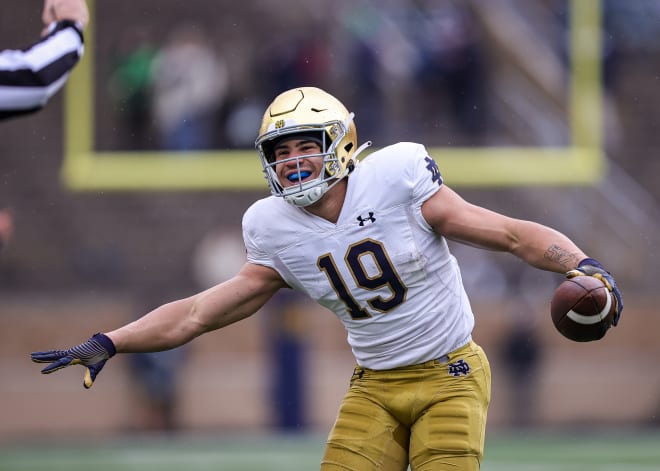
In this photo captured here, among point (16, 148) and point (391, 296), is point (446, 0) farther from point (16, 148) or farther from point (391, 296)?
point (391, 296)

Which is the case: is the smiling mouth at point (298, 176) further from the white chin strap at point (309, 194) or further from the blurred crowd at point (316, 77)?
the blurred crowd at point (316, 77)

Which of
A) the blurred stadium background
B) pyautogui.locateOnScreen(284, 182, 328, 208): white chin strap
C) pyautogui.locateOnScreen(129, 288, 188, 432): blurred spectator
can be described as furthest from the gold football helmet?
pyautogui.locateOnScreen(129, 288, 188, 432): blurred spectator

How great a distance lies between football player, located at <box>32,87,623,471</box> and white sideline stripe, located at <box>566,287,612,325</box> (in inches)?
13.7

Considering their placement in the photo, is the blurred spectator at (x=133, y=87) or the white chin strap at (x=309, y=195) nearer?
the white chin strap at (x=309, y=195)

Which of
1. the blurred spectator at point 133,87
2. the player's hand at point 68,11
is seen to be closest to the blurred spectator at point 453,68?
the blurred spectator at point 133,87

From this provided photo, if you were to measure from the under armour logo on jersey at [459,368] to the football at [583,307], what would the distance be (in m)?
0.52

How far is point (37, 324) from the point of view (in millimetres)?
13977

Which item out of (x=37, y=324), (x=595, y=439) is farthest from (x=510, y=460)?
(x=37, y=324)

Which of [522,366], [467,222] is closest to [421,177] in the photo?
[467,222]

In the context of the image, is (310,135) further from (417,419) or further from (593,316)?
(593,316)

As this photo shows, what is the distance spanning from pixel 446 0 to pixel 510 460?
7309 mm

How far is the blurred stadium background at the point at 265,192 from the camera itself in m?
13.5

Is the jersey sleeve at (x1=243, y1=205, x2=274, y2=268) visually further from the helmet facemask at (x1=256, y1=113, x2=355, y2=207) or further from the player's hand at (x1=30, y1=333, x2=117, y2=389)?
the player's hand at (x1=30, y1=333, x2=117, y2=389)

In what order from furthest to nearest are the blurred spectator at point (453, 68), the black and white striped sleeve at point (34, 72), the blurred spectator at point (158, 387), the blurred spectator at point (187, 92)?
the blurred spectator at point (453, 68) < the blurred spectator at point (187, 92) < the blurred spectator at point (158, 387) < the black and white striped sleeve at point (34, 72)
